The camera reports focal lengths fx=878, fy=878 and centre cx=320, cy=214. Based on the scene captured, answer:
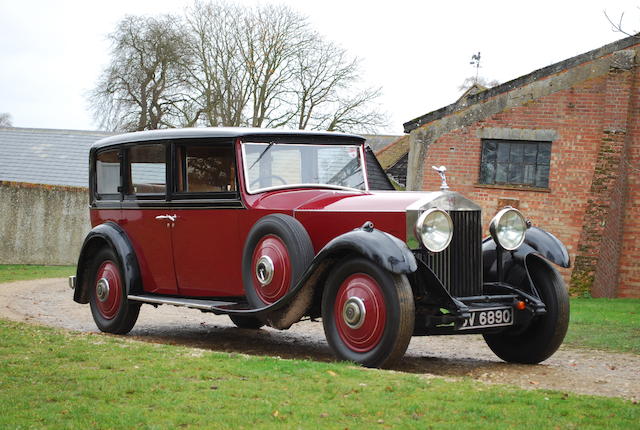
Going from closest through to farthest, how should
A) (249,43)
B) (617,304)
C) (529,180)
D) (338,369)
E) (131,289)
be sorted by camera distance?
(338,369) → (131,289) → (617,304) → (529,180) → (249,43)

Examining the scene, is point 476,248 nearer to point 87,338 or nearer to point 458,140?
point 87,338

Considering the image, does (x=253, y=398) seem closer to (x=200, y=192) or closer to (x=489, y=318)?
(x=489, y=318)

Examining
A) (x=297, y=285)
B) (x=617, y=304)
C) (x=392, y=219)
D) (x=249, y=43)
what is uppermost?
(x=249, y=43)

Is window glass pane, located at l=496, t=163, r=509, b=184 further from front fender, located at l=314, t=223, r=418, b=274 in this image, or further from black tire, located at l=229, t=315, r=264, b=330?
front fender, located at l=314, t=223, r=418, b=274

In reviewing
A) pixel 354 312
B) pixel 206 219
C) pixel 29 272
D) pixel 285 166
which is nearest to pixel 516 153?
pixel 29 272

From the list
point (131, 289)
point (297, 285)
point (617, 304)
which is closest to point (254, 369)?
point (297, 285)

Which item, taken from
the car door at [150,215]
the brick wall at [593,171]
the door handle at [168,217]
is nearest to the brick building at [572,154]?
the brick wall at [593,171]

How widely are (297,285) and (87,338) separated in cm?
206

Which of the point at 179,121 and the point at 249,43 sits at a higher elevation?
the point at 249,43

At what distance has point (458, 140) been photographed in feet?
63.2

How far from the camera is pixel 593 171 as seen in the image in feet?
59.9

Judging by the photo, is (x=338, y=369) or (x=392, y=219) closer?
(x=338, y=369)

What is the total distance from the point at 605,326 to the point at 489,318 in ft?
16.2

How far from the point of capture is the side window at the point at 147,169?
8836mm
